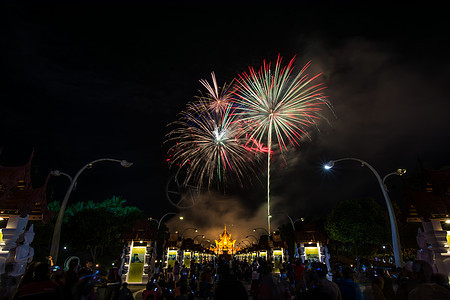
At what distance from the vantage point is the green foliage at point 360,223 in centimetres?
4400

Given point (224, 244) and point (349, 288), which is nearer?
point (349, 288)

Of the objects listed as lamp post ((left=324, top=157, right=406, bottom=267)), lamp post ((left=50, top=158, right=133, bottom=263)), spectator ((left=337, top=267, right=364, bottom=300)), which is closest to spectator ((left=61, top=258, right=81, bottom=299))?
spectator ((left=337, top=267, right=364, bottom=300))

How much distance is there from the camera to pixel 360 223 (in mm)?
44938

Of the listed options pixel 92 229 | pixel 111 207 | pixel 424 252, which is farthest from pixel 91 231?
pixel 424 252

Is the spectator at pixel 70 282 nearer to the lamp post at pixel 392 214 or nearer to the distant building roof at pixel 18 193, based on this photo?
the distant building roof at pixel 18 193

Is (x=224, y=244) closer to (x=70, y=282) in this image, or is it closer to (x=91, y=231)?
(x=91, y=231)

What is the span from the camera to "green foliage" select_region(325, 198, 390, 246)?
144 ft

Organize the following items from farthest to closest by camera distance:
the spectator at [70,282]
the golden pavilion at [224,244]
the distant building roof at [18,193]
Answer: the golden pavilion at [224,244] < the distant building roof at [18,193] < the spectator at [70,282]

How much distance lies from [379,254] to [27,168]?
253ft

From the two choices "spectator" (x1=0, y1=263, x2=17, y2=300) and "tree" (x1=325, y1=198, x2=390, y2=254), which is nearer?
"spectator" (x1=0, y1=263, x2=17, y2=300)

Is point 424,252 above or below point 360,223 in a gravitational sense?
below

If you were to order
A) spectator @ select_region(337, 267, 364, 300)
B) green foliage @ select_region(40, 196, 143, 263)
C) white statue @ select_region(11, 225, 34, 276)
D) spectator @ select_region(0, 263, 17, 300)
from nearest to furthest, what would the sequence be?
spectator @ select_region(337, 267, 364, 300)
spectator @ select_region(0, 263, 17, 300)
white statue @ select_region(11, 225, 34, 276)
green foliage @ select_region(40, 196, 143, 263)

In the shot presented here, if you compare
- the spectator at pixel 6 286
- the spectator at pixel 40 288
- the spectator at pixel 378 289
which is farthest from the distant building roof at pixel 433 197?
the spectator at pixel 6 286

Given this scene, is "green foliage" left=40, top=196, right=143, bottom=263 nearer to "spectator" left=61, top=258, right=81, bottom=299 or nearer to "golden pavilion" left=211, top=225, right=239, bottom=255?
"spectator" left=61, top=258, right=81, bottom=299
